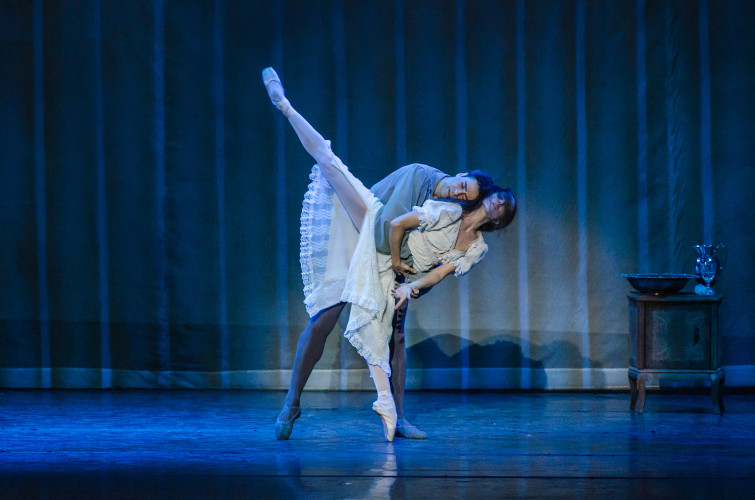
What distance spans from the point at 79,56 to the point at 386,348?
2.66 metres

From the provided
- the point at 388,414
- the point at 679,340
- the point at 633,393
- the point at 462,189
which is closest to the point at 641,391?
the point at 633,393

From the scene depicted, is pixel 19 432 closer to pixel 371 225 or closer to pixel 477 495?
pixel 371 225

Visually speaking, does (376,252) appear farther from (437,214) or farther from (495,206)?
(495,206)

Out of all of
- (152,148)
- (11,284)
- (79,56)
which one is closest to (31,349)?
(11,284)

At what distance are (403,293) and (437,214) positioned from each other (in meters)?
0.35

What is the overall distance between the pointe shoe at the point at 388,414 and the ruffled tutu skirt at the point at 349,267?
13 cm

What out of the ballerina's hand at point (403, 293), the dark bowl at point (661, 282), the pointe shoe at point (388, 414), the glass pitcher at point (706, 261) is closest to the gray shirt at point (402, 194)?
the ballerina's hand at point (403, 293)

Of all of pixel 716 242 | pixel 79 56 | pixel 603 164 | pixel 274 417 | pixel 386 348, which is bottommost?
pixel 274 417

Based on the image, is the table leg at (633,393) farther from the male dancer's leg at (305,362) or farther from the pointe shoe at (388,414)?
the male dancer's leg at (305,362)

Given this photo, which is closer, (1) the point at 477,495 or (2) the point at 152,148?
(1) the point at 477,495

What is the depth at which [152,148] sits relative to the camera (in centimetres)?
445

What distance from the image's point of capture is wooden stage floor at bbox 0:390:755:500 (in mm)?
2445

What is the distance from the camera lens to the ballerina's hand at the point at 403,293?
122 inches

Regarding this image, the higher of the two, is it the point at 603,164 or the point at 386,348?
the point at 603,164
